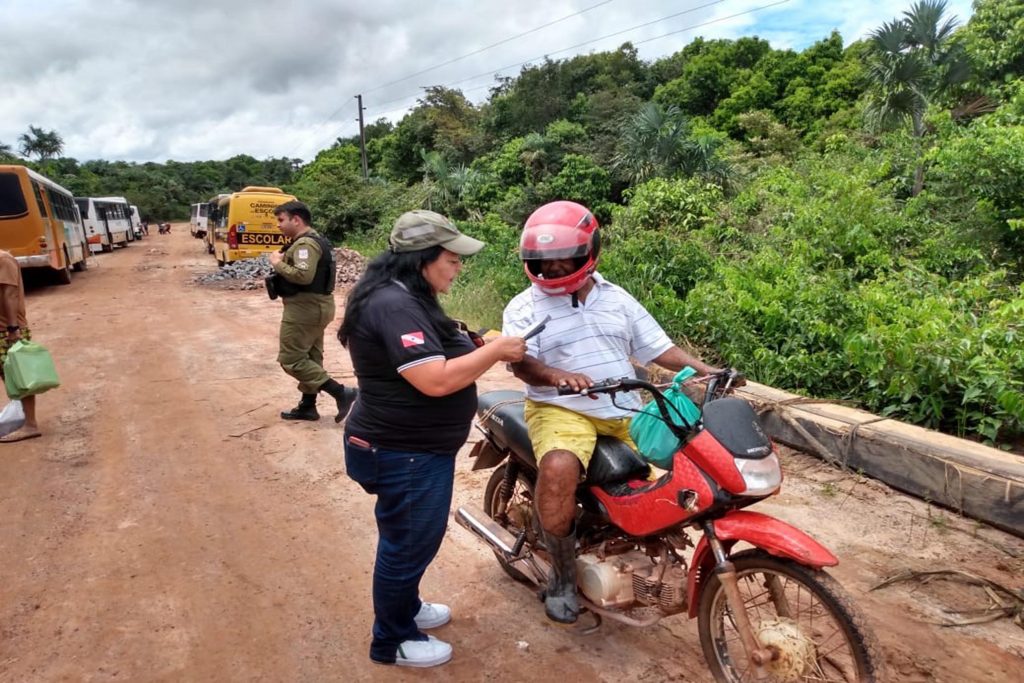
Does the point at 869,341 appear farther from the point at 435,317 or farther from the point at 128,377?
the point at 128,377

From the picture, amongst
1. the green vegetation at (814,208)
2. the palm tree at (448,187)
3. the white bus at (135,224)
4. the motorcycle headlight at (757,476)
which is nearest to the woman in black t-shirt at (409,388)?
the motorcycle headlight at (757,476)

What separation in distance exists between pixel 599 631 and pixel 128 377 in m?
6.47

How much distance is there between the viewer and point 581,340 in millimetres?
2945

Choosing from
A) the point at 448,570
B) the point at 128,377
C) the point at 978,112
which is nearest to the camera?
the point at 448,570

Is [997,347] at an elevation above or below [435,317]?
below

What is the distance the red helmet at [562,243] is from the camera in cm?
277

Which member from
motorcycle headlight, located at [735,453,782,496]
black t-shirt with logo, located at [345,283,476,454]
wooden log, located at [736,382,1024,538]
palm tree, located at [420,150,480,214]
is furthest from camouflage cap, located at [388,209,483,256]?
palm tree, located at [420,150,480,214]

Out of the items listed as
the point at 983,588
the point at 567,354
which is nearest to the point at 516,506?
the point at 567,354

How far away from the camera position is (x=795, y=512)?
4.04 meters

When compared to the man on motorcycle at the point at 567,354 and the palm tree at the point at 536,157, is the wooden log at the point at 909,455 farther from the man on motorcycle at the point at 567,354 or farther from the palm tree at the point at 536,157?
the palm tree at the point at 536,157

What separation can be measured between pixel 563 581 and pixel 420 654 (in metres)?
0.64

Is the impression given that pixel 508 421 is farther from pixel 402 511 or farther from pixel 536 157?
pixel 536 157

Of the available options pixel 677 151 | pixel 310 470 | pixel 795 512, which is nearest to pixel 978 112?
pixel 677 151

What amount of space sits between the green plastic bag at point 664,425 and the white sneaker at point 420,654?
3.78 feet
